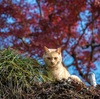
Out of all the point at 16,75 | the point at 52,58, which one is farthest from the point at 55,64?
the point at 16,75

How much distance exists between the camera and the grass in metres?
4.10

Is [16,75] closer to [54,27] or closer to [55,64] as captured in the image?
[55,64]

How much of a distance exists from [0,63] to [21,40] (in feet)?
14.1

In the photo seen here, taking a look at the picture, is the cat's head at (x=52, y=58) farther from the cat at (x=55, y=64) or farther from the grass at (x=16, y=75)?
the grass at (x=16, y=75)

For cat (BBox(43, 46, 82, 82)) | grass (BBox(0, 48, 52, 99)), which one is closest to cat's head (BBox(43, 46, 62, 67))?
cat (BBox(43, 46, 82, 82))

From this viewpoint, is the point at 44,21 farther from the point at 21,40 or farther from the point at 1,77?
the point at 1,77

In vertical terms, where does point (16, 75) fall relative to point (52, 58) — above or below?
below

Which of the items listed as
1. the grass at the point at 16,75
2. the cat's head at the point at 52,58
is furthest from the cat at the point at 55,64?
the grass at the point at 16,75

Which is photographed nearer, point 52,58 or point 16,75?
point 16,75

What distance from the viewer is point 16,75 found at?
166 inches

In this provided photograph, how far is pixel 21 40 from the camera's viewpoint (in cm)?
861

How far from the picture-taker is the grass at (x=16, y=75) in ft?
13.4

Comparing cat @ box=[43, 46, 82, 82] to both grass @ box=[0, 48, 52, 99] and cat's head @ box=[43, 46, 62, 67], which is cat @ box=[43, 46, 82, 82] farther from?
grass @ box=[0, 48, 52, 99]

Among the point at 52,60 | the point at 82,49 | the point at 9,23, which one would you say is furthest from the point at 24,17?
the point at 52,60
